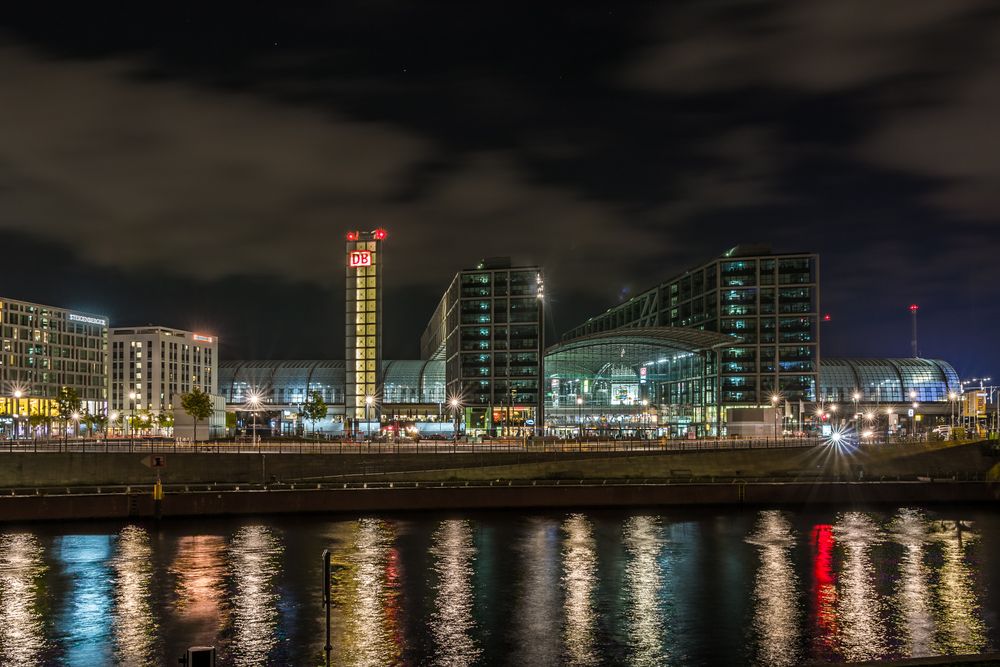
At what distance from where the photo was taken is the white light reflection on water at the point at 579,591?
32.0 meters

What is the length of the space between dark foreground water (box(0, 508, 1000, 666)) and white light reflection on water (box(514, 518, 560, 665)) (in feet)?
0.48

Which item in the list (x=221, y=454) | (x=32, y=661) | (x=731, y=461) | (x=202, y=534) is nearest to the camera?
(x=32, y=661)

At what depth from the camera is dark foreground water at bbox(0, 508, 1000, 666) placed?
32.3 metres

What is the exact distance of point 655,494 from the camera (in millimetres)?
76000

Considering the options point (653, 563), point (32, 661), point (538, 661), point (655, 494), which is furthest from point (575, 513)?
point (32, 661)

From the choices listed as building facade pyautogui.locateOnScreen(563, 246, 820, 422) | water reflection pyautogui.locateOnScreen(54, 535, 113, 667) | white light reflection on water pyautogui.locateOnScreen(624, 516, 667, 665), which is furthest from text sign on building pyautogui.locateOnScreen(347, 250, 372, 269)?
water reflection pyautogui.locateOnScreen(54, 535, 113, 667)

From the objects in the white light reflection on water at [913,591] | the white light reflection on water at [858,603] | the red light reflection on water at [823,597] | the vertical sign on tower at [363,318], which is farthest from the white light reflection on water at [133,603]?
the vertical sign on tower at [363,318]

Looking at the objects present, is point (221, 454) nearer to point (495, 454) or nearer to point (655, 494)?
point (495, 454)

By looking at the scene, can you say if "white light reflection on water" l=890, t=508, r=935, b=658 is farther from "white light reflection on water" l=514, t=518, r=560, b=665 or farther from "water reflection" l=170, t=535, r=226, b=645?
"water reflection" l=170, t=535, r=226, b=645

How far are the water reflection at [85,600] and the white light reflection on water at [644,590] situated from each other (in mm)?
18928

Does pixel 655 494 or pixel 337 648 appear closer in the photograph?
pixel 337 648

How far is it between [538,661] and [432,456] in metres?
53.3

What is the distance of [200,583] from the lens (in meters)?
43.1

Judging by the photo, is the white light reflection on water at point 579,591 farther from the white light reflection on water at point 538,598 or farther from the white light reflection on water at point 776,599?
the white light reflection on water at point 776,599
